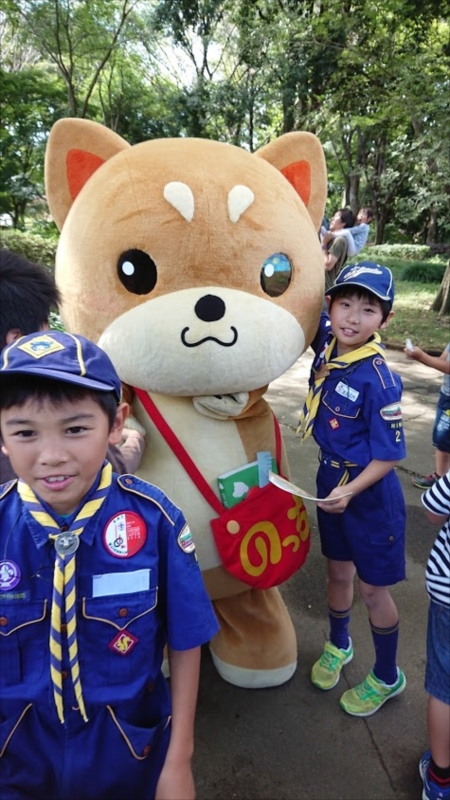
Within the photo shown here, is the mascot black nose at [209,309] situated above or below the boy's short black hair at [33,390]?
above

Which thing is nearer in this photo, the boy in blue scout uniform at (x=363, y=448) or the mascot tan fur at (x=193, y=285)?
the mascot tan fur at (x=193, y=285)

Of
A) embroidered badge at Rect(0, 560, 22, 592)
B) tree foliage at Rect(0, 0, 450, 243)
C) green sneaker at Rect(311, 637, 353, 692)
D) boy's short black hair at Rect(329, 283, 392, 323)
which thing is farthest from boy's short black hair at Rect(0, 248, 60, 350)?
tree foliage at Rect(0, 0, 450, 243)

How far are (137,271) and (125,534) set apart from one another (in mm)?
942

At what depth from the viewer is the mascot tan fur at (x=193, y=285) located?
168cm

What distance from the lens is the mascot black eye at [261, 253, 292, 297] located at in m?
1.80

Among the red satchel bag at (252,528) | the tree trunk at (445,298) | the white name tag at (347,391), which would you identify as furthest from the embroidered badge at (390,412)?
the tree trunk at (445,298)

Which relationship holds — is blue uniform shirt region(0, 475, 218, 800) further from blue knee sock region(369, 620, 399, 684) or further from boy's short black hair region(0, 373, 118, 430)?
blue knee sock region(369, 620, 399, 684)

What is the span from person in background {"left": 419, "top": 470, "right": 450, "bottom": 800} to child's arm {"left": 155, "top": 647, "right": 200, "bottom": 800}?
2.70ft

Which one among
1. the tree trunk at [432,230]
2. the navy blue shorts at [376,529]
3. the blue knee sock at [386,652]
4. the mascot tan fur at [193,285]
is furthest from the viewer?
the tree trunk at [432,230]

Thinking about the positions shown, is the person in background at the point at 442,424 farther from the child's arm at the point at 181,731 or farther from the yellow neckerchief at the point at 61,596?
the yellow neckerchief at the point at 61,596

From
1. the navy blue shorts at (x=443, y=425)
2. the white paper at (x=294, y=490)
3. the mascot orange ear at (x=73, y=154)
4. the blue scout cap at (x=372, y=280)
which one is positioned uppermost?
the mascot orange ear at (x=73, y=154)

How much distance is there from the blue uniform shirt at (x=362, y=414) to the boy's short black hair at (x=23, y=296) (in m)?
1.01

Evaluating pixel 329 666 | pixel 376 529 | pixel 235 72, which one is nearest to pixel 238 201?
pixel 376 529

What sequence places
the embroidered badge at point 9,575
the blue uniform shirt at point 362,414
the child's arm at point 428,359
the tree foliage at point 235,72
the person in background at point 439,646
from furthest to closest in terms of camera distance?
the tree foliage at point 235,72 → the child's arm at point 428,359 → the blue uniform shirt at point 362,414 → the person in background at point 439,646 → the embroidered badge at point 9,575
